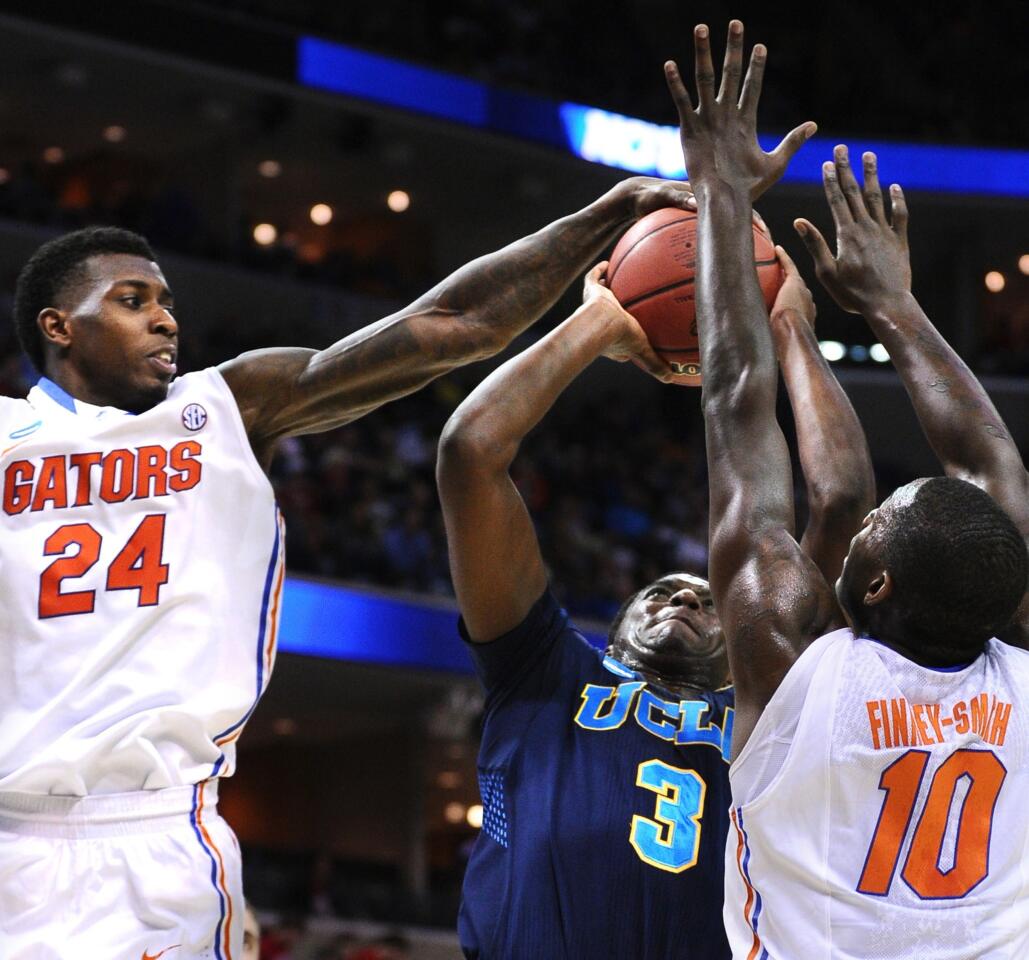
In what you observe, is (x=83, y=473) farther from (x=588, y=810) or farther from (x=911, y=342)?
(x=911, y=342)

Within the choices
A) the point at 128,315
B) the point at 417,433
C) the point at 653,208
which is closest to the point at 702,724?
the point at 653,208

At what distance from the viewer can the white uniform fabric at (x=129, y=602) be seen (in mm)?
2867

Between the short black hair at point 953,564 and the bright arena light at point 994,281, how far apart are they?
19001mm

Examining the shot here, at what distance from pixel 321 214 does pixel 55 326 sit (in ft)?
55.9

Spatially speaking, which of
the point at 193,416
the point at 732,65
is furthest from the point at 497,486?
the point at 732,65

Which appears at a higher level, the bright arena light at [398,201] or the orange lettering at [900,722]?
the bright arena light at [398,201]

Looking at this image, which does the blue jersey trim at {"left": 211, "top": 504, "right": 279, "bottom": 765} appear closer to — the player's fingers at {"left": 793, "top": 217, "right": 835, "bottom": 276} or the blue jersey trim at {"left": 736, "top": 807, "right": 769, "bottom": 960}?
the blue jersey trim at {"left": 736, "top": 807, "right": 769, "bottom": 960}

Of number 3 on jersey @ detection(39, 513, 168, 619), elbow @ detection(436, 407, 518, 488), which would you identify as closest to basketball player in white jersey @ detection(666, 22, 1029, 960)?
elbow @ detection(436, 407, 518, 488)

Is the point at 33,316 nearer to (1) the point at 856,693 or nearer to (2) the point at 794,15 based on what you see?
(1) the point at 856,693

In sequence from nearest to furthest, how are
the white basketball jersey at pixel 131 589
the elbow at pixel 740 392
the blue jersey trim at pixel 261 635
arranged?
1. the elbow at pixel 740 392
2. the white basketball jersey at pixel 131 589
3. the blue jersey trim at pixel 261 635

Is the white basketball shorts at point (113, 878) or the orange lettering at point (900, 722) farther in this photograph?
the white basketball shorts at point (113, 878)

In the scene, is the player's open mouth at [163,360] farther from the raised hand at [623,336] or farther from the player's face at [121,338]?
the raised hand at [623,336]

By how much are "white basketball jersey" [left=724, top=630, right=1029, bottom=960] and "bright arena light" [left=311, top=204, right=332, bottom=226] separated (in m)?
17.9

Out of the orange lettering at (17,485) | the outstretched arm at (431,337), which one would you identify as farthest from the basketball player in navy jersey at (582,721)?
the orange lettering at (17,485)
